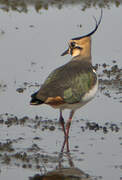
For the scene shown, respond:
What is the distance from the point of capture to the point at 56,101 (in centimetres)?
823

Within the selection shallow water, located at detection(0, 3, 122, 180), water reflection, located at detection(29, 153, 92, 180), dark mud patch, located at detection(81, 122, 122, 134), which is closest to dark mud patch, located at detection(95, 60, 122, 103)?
shallow water, located at detection(0, 3, 122, 180)

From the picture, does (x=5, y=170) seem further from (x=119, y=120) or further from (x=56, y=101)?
(x=119, y=120)

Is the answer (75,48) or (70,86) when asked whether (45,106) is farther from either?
(70,86)

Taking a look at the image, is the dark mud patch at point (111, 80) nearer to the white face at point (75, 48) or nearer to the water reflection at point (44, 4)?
the white face at point (75, 48)

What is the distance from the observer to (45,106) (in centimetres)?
1047

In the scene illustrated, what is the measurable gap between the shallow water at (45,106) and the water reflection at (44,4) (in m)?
0.41

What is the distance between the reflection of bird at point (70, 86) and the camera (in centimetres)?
820

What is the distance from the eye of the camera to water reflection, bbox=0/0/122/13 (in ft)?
60.7

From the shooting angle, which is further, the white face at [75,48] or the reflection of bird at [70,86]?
the white face at [75,48]

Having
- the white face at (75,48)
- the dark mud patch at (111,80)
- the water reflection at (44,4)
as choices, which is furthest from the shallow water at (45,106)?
the white face at (75,48)

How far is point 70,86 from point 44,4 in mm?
10881

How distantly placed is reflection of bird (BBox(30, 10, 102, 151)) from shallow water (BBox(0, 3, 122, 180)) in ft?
1.44

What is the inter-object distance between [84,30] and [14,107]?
20.9 feet

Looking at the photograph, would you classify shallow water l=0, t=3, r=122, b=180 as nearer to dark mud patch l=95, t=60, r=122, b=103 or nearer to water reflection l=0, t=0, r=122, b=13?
dark mud patch l=95, t=60, r=122, b=103
